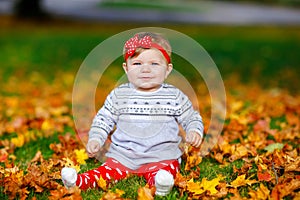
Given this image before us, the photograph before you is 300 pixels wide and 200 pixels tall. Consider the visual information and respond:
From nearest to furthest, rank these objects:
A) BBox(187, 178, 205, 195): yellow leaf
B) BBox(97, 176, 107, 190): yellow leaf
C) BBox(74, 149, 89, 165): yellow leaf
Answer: BBox(187, 178, 205, 195): yellow leaf → BBox(97, 176, 107, 190): yellow leaf → BBox(74, 149, 89, 165): yellow leaf

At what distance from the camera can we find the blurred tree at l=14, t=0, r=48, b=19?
16.2 metres

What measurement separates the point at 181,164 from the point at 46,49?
7475mm

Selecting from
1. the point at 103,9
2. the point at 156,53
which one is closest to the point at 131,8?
the point at 103,9

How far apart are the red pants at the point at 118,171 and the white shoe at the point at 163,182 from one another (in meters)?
0.15

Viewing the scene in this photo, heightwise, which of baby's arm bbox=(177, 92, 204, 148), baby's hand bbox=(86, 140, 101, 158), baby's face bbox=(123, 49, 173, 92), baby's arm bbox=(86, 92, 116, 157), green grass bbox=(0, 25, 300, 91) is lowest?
baby's hand bbox=(86, 140, 101, 158)

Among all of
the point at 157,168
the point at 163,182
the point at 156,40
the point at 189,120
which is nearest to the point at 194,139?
the point at 189,120

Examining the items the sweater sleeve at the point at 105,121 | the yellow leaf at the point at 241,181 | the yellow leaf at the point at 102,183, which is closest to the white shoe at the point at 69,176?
the yellow leaf at the point at 102,183

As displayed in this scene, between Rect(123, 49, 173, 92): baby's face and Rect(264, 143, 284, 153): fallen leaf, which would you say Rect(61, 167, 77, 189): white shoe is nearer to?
Rect(123, 49, 173, 92): baby's face

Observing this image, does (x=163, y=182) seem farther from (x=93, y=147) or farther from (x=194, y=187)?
(x=93, y=147)

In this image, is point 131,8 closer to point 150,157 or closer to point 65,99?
point 65,99

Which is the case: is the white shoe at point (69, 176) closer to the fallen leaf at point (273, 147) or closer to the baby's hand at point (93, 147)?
the baby's hand at point (93, 147)

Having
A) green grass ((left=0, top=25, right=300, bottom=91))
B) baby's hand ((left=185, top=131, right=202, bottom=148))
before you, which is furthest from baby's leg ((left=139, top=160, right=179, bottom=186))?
green grass ((left=0, top=25, right=300, bottom=91))

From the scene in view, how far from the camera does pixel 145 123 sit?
3.16m

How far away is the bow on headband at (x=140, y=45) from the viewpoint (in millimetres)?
3064
